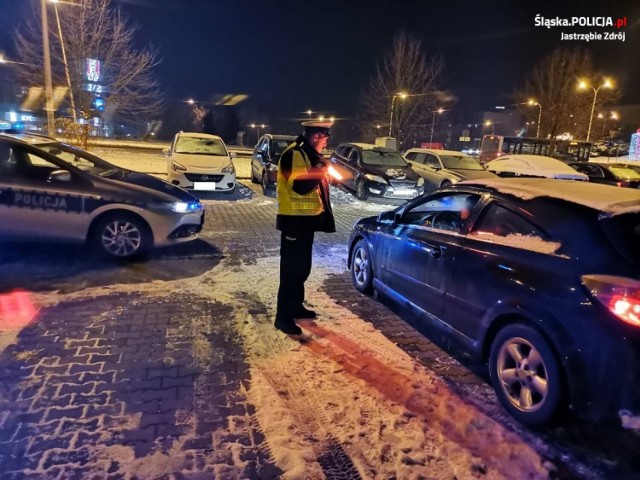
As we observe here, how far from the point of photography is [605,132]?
53062mm

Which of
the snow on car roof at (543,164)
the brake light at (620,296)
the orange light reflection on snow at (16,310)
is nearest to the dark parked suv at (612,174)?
the snow on car roof at (543,164)

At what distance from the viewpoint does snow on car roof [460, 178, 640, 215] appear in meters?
2.98

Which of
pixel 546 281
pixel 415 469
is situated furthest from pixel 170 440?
pixel 546 281

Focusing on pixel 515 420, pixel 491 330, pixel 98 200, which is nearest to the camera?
pixel 515 420

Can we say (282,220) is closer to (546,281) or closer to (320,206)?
(320,206)

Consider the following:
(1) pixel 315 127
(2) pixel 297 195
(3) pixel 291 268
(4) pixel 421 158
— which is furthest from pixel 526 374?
(4) pixel 421 158

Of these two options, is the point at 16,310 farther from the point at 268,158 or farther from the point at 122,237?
the point at 268,158

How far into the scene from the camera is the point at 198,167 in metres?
12.0

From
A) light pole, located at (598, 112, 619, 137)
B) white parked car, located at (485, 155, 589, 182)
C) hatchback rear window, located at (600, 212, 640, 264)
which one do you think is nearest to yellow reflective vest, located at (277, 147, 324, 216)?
hatchback rear window, located at (600, 212, 640, 264)

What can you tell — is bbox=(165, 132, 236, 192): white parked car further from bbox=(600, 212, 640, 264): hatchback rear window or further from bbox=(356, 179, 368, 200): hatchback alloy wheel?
bbox=(600, 212, 640, 264): hatchback rear window

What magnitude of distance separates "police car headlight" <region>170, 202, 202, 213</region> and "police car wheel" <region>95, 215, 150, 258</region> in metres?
0.50

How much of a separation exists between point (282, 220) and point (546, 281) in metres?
2.28

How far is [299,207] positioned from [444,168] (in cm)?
1185

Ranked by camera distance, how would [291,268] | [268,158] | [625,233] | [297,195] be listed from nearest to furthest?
[625,233], [297,195], [291,268], [268,158]
